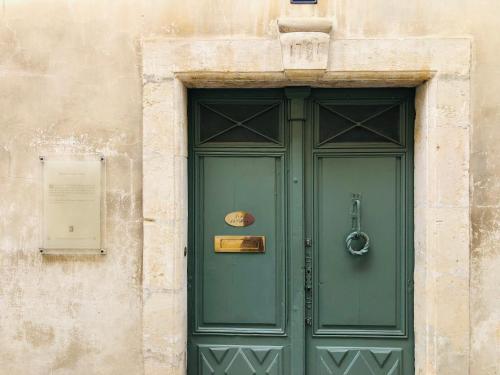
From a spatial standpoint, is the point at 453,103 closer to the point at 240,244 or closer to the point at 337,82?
the point at 337,82

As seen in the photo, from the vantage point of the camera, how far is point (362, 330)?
4.41 metres

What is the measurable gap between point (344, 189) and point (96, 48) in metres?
2.09

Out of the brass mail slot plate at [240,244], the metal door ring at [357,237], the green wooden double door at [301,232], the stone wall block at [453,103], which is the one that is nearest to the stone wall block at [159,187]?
the green wooden double door at [301,232]

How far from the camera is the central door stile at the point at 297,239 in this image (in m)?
4.38

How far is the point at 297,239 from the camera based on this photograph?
439 centimetres

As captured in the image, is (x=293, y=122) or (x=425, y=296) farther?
(x=293, y=122)

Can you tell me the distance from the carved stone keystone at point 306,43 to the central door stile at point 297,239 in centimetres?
35

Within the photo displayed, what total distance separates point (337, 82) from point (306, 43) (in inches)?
15.6

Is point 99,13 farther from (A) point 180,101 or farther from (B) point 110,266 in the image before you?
(B) point 110,266

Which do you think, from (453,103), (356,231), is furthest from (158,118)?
(453,103)

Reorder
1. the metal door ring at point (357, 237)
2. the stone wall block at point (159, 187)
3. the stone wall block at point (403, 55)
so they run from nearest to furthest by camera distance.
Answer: the stone wall block at point (403, 55) < the stone wall block at point (159, 187) < the metal door ring at point (357, 237)

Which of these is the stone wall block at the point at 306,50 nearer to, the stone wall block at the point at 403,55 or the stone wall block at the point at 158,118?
the stone wall block at the point at 403,55

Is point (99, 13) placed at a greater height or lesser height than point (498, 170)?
greater

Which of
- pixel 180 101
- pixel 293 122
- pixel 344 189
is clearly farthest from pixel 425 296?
pixel 180 101
